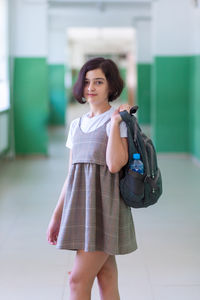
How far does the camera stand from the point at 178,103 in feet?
26.9

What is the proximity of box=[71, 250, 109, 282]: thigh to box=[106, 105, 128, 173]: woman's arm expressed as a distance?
14.6 inches

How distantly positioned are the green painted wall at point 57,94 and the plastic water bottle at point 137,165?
12.2 metres

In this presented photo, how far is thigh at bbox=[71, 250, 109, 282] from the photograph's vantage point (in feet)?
6.23

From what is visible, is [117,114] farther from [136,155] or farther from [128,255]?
[128,255]

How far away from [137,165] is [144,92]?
11.1m

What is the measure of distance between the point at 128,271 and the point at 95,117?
159 centimetres

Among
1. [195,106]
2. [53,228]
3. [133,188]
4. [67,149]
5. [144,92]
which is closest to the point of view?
[133,188]

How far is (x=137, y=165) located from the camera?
1.86 metres

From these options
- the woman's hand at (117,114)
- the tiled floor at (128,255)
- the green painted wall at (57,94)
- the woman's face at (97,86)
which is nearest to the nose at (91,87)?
the woman's face at (97,86)

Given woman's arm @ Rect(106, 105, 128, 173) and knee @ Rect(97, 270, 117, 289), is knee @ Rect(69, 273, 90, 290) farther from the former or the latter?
woman's arm @ Rect(106, 105, 128, 173)

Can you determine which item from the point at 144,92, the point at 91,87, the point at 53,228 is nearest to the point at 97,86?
the point at 91,87

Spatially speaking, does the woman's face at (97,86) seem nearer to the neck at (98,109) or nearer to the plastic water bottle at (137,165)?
the neck at (98,109)

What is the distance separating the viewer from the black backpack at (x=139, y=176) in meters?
1.85

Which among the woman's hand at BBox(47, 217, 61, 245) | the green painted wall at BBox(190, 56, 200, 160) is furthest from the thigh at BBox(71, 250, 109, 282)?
the green painted wall at BBox(190, 56, 200, 160)
